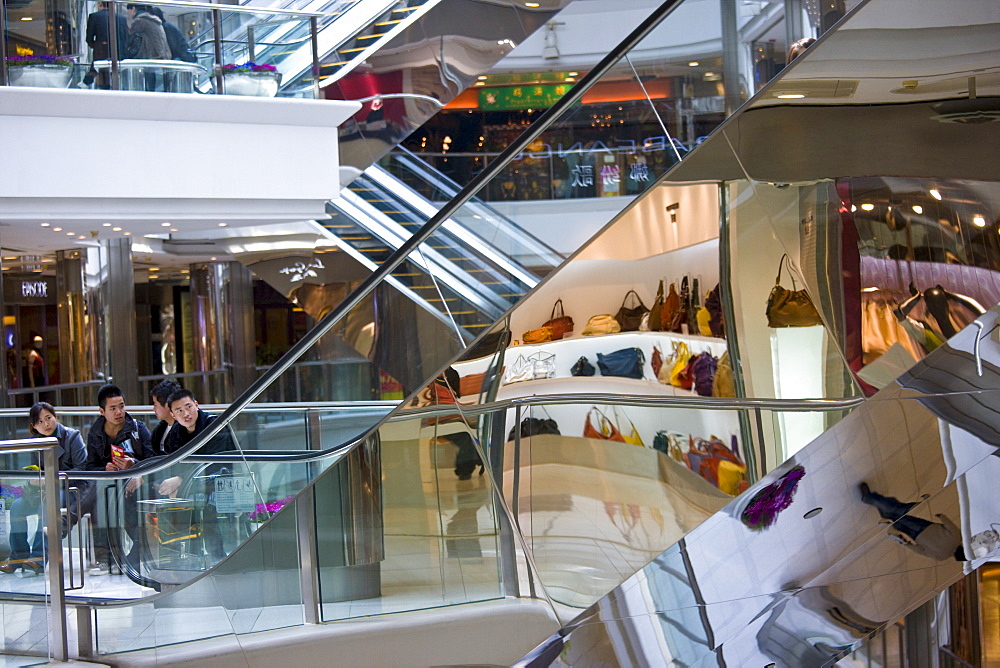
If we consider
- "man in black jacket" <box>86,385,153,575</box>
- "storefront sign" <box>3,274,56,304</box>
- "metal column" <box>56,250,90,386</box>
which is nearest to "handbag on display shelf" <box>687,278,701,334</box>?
"man in black jacket" <box>86,385,153,575</box>

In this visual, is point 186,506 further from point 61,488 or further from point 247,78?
point 247,78

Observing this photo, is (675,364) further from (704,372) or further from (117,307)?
(117,307)

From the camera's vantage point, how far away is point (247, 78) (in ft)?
31.0

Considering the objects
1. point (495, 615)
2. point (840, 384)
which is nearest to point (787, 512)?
point (840, 384)

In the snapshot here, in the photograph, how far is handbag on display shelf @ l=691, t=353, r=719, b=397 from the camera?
2830 millimetres

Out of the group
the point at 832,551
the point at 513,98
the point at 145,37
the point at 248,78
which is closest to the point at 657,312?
the point at 832,551

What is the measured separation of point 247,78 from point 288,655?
705cm

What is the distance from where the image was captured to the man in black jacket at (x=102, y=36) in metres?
8.84

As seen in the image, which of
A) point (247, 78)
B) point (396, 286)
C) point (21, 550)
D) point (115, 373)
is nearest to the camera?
point (396, 286)

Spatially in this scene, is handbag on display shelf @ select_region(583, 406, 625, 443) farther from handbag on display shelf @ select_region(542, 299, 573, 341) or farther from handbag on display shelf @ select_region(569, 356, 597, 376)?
handbag on display shelf @ select_region(542, 299, 573, 341)

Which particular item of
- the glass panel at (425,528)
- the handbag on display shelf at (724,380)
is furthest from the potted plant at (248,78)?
the handbag on display shelf at (724,380)

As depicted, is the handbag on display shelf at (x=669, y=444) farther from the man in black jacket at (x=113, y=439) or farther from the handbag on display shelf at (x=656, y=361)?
the man in black jacket at (x=113, y=439)

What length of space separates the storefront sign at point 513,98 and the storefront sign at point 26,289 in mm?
10499

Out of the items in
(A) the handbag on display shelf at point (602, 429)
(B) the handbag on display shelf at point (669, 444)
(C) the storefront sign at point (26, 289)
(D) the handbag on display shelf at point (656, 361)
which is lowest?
(B) the handbag on display shelf at point (669, 444)
